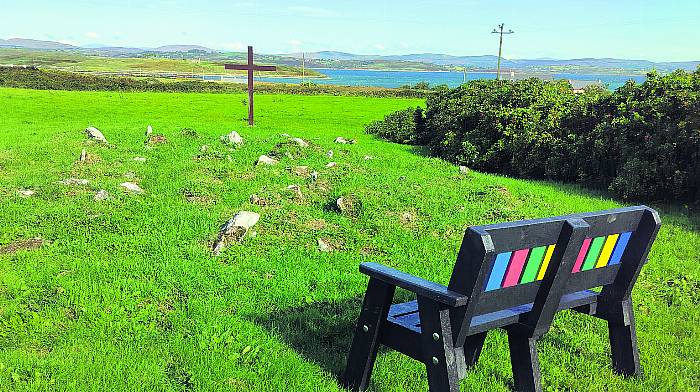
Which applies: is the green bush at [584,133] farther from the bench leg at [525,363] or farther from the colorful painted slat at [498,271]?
the colorful painted slat at [498,271]

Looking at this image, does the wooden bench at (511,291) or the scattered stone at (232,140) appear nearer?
the wooden bench at (511,291)

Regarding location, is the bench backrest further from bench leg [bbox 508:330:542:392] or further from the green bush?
the green bush

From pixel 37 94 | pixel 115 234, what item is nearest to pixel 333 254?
pixel 115 234

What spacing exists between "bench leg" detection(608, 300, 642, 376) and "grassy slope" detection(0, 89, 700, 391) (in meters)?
0.16

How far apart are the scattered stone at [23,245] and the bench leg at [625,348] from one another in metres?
6.63

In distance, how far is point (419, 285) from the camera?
3414 mm

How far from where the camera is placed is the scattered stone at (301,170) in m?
11.6

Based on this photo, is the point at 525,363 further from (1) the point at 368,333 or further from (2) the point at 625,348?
(2) the point at 625,348

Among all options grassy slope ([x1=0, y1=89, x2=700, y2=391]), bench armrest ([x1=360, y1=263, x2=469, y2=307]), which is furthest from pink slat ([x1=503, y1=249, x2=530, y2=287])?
grassy slope ([x1=0, y1=89, x2=700, y2=391])

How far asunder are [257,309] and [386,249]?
8.21 feet

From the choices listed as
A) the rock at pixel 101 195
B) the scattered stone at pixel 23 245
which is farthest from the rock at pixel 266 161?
the scattered stone at pixel 23 245

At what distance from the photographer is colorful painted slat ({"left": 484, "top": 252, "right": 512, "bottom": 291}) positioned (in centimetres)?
331

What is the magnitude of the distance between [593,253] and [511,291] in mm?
778

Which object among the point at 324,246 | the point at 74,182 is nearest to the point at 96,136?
the point at 74,182
